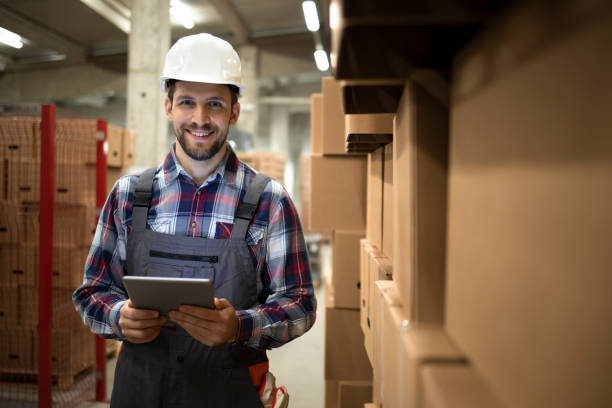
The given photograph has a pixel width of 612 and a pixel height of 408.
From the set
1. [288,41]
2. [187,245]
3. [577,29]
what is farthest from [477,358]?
[288,41]

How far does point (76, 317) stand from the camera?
3449mm

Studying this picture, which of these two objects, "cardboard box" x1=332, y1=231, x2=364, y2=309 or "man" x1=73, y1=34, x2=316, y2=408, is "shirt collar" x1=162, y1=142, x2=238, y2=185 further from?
"cardboard box" x1=332, y1=231, x2=364, y2=309

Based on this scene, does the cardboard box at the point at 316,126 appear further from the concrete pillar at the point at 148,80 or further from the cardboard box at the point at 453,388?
the concrete pillar at the point at 148,80

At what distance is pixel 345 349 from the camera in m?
2.63

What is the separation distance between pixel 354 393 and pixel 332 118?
1747 mm

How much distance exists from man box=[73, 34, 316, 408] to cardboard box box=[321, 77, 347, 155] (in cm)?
97

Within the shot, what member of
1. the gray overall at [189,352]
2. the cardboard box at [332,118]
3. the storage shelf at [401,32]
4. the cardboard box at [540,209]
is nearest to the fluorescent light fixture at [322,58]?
the cardboard box at [332,118]

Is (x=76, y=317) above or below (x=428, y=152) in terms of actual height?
below

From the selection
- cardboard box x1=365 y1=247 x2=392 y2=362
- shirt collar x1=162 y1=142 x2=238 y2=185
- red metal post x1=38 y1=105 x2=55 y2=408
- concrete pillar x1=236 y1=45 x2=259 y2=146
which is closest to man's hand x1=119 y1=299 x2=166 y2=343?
shirt collar x1=162 y1=142 x2=238 y2=185

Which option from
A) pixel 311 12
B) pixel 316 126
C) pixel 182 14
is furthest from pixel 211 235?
pixel 182 14

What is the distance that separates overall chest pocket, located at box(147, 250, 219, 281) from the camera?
4.82ft

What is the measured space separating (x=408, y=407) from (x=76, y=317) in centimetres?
347

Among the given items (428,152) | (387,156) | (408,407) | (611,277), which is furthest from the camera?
(387,156)

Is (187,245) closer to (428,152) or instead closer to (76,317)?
(428,152)
